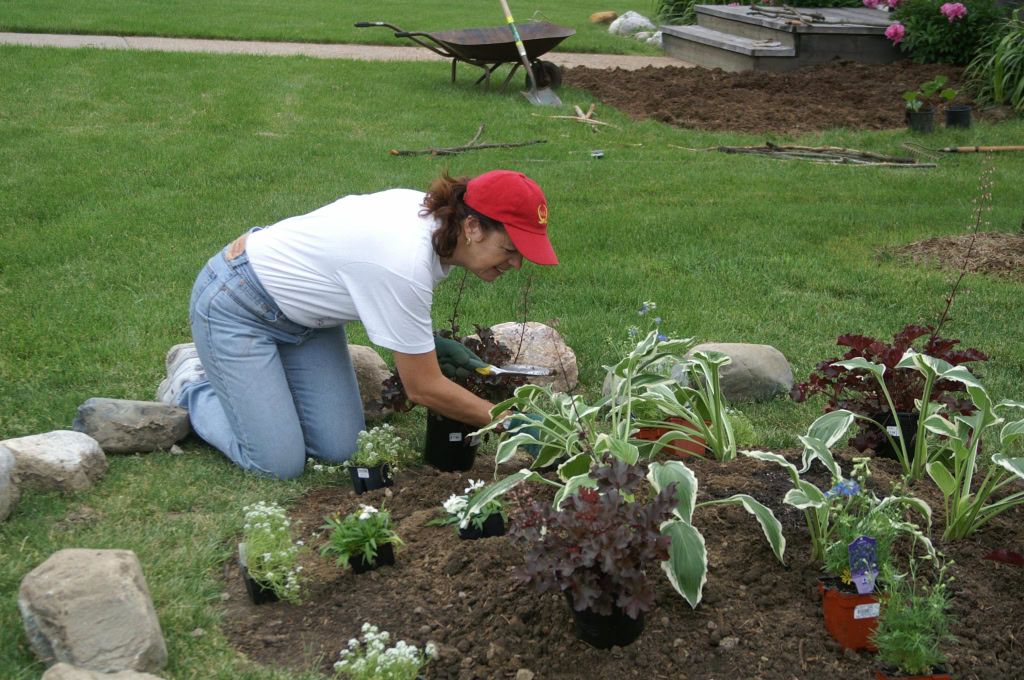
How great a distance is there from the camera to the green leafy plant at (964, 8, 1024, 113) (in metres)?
10.5

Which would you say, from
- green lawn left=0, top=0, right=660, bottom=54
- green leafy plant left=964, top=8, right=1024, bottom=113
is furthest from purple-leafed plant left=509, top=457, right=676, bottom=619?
green lawn left=0, top=0, right=660, bottom=54

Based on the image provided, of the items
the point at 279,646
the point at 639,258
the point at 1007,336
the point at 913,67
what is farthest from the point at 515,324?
the point at 913,67

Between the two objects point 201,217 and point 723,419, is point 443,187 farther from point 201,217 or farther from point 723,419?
point 201,217

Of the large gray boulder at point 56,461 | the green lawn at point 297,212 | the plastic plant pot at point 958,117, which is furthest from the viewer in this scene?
the plastic plant pot at point 958,117

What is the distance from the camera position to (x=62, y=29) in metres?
13.4

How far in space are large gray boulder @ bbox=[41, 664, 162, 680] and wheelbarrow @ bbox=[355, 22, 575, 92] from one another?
905 cm

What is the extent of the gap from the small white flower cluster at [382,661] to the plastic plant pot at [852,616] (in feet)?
3.65

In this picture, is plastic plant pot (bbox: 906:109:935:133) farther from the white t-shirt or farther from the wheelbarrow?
the white t-shirt

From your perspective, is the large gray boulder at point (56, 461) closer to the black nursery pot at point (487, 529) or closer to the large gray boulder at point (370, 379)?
the large gray boulder at point (370, 379)

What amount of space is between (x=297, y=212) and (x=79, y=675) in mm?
5236

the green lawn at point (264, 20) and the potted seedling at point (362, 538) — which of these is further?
the green lawn at point (264, 20)

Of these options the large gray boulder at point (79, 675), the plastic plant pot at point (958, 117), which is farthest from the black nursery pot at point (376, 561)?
the plastic plant pot at point (958, 117)

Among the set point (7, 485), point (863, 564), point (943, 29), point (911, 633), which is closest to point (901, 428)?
point (863, 564)

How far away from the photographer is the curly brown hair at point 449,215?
3.42m
